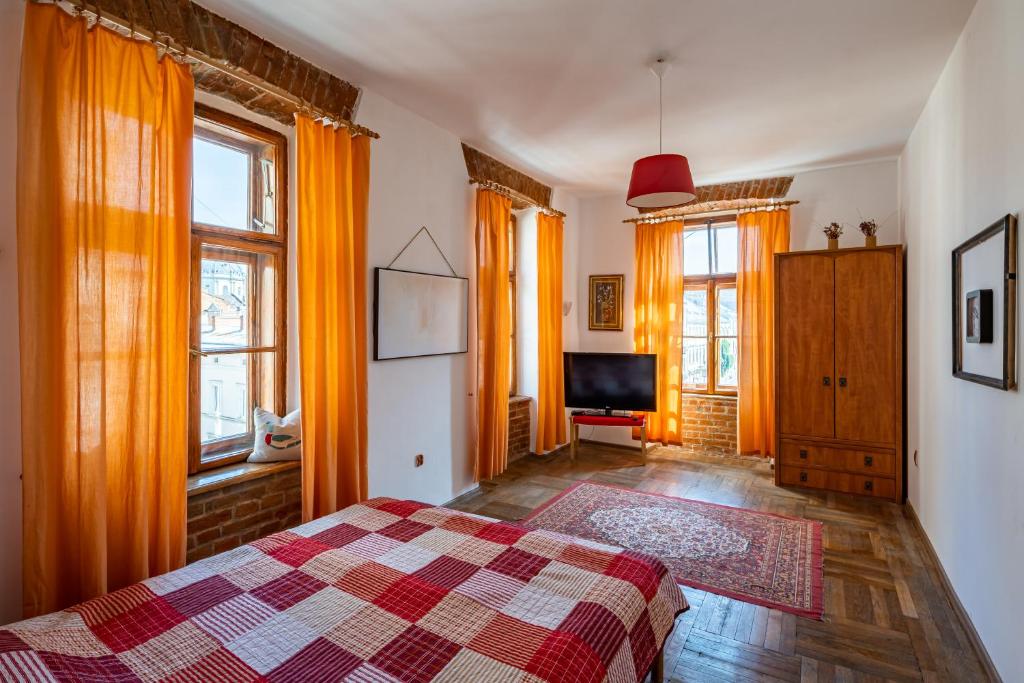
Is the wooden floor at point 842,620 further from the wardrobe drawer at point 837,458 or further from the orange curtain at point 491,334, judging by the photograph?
the orange curtain at point 491,334

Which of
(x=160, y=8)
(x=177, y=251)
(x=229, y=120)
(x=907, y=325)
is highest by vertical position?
(x=160, y=8)

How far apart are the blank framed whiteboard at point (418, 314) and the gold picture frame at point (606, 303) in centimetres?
229

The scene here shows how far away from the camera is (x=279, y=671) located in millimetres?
1223

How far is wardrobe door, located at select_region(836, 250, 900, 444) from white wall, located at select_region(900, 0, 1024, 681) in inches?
13.9

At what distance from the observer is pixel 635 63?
2805 millimetres

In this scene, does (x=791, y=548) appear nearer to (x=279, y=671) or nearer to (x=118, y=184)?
(x=279, y=671)

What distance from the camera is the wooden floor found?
204 cm

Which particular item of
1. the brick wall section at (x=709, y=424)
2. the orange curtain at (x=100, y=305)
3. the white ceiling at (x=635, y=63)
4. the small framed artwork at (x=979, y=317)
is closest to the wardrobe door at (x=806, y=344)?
the brick wall section at (x=709, y=424)

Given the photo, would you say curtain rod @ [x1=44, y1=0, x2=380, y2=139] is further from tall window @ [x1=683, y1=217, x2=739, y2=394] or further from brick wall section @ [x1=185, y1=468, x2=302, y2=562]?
tall window @ [x1=683, y1=217, x2=739, y2=394]

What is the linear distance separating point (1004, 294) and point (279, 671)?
262 cm

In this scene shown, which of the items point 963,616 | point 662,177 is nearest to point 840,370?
point 963,616

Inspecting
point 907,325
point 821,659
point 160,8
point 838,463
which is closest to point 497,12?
point 160,8

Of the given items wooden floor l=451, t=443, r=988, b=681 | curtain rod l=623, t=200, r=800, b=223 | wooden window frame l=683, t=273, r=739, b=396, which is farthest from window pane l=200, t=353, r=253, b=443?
wooden window frame l=683, t=273, r=739, b=396

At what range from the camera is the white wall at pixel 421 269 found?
3.27 meters
